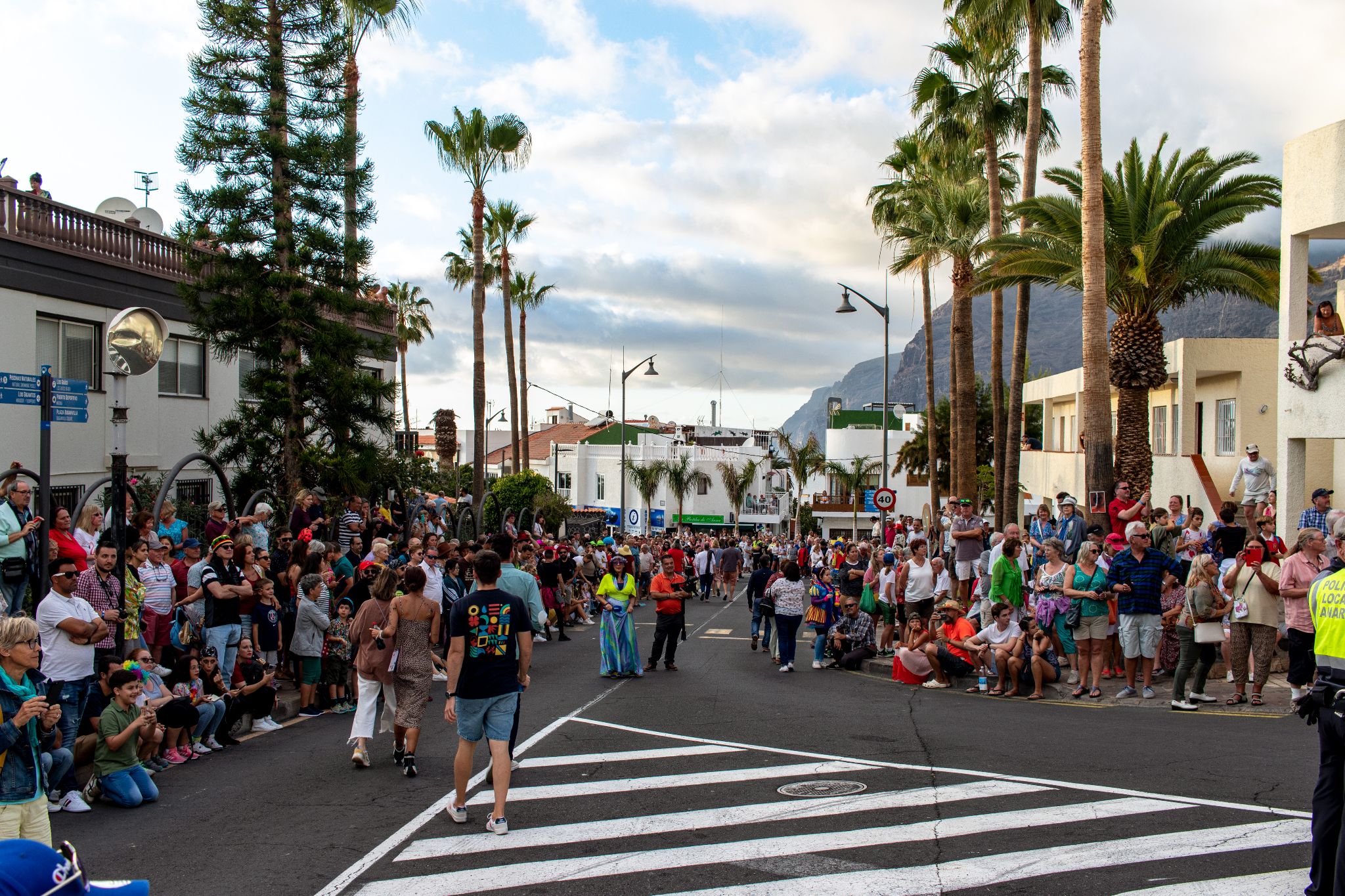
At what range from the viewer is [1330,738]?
5.90 metres

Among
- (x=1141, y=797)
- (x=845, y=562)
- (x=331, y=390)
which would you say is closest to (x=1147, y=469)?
(x=845, y=562)

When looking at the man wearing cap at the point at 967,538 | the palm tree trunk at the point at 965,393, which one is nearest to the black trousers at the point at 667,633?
the man wearing cap at the point at 967,538

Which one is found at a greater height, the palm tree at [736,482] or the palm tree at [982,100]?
the palm tree at [982,100]

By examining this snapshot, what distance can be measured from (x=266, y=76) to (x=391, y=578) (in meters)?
14.0

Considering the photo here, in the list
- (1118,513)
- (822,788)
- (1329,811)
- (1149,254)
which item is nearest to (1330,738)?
(1329,811)

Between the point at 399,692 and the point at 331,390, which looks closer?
the point at 399,692

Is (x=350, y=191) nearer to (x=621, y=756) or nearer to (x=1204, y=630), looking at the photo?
(x=621, y=756)

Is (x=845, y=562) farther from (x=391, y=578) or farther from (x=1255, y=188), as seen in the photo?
(x=1255, y=188)

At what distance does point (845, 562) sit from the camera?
18125 millimetres

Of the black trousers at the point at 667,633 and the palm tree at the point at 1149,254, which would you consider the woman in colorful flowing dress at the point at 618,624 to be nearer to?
the black trousers at the point at 667,633

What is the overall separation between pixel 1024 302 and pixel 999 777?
19.1m

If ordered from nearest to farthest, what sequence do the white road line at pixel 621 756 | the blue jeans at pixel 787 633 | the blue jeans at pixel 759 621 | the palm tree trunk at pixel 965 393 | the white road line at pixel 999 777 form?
the white road line at pixel 999 777 → the white road line at pixel 621 756 → the blue jeans at pixel 787 633 → the blue jeans at pixel 759 621 → the palm tree trunk at pixel 965 393

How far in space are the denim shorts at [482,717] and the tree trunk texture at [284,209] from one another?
13515 millimetres

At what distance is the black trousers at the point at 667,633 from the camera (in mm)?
15875
